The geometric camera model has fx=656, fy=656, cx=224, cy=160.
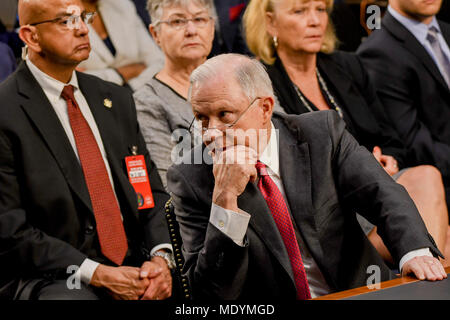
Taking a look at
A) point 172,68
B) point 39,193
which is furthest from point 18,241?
point 172,68

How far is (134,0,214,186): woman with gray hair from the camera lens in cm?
253

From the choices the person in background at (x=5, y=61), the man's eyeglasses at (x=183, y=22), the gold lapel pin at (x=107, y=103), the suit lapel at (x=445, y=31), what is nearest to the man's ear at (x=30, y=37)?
the gold lapel pin at (x=107, y=103)

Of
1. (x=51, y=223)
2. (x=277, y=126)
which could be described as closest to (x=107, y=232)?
(x=51, y=223)

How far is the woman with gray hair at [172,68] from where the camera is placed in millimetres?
2531

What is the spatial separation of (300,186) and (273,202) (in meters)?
0.09

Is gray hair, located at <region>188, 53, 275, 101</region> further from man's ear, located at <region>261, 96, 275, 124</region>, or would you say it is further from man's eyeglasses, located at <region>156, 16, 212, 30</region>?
man's eyeglasses, located at <region>156, 16, 212, 30</region>

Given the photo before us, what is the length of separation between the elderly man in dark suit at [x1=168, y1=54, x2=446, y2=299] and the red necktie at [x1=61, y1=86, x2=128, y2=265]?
1.71 feet

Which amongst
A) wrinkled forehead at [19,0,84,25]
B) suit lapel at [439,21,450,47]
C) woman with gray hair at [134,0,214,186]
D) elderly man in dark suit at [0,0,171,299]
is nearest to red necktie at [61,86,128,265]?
elderly man in dark suit at [0,0,171,299]

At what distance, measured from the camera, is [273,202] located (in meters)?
1.67

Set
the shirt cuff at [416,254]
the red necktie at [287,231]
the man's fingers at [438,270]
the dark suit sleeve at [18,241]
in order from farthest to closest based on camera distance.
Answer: the dark suit sleeve at [18,241]
the red necktie at [287,231]
the shirt cuff at [416,254]
the man's fingers at [438,270]

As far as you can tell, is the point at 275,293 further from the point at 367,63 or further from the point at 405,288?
the point at 367,63

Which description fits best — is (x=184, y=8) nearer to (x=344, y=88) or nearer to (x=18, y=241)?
(x=344, y=88)

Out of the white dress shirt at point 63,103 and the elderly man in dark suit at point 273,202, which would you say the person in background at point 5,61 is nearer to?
the white dress shirt at point 63,103

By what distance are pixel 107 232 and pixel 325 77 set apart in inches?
48.2
